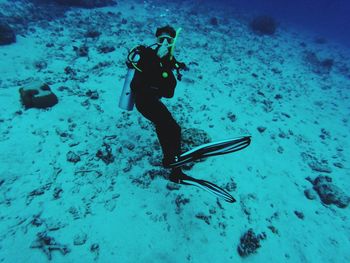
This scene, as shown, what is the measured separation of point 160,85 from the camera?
3.45m

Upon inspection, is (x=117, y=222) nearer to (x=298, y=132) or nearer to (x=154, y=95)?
(x=154, y=95)

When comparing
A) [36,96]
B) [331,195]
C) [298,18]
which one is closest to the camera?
[331,195]

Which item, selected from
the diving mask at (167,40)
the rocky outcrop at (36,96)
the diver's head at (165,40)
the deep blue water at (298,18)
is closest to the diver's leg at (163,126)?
the diver's head at (165,40)

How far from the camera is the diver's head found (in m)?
3.36

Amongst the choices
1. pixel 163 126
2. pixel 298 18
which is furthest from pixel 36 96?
pixel 298 18

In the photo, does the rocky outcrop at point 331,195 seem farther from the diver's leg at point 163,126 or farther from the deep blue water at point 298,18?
the deep blue water at point 298,18

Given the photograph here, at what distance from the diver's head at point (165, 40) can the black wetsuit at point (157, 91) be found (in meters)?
0.08

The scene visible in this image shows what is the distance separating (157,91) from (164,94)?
5.7 inches

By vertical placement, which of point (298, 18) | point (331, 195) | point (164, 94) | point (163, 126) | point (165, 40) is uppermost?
point (298, 18)

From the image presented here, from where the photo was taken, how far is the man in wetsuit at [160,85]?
337 cm

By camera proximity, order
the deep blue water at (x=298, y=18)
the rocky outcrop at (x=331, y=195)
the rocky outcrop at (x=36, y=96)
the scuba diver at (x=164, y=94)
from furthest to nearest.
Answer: the deep blue water at (x=298, y=18)
the rocky outcrop at (x=36, y=96)
the rocky outcrop at (x=331, y=195)
the scuba diver at (x=164, y=94)

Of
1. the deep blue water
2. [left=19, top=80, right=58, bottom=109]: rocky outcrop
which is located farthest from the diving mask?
the deep blue water

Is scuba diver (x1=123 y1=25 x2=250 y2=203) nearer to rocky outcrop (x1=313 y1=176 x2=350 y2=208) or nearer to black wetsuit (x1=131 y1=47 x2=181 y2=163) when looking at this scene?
black wetsuit (x1=131 y1=47 x2=181 y2=163)

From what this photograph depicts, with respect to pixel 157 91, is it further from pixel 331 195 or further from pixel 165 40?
Answer: pixel 331 195
